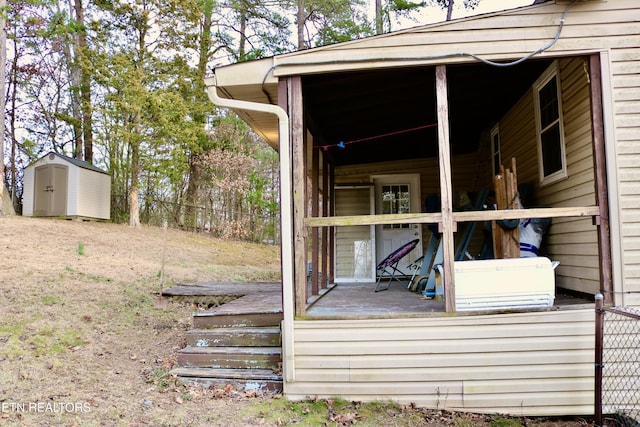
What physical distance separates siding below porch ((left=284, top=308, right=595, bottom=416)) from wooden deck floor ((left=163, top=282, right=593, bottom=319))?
16 centimetres

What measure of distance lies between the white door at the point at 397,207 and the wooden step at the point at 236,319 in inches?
163

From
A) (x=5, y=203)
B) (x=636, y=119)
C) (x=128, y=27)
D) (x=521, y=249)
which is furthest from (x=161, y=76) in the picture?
(x=636, y=119)

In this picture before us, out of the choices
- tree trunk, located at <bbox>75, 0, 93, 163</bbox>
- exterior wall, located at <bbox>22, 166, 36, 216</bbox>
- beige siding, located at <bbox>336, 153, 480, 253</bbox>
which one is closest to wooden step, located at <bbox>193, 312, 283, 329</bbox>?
beige siding, located at <bbox>336, 153, 480, 253</bbox>

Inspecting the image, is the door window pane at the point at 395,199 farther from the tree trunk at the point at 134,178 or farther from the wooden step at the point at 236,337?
the tree trunk at the point at 134,178

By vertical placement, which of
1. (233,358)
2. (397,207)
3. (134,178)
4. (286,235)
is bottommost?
(233,358)

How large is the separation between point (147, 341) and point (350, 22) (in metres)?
13.2

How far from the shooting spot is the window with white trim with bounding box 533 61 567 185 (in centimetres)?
489

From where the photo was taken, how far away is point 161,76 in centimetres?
1398

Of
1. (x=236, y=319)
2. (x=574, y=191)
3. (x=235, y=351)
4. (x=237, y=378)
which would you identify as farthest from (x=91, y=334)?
(x=574, y=191)

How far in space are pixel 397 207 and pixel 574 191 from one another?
4149 mm

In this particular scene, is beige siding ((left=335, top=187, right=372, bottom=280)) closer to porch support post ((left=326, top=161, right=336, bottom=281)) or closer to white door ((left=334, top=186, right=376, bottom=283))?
white door ((left=334, top=186, right=376, bottom=283))

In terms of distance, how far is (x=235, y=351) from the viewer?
432 cm

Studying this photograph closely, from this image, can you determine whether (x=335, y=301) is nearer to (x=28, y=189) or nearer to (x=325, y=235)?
(x=325, y=235)

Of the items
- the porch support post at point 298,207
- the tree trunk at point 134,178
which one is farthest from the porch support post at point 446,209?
the tree trunk at point 134,178
